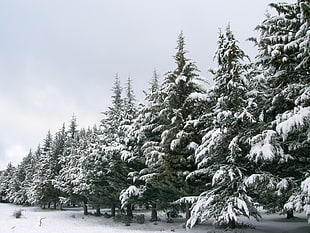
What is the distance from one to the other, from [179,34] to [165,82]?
3.76m

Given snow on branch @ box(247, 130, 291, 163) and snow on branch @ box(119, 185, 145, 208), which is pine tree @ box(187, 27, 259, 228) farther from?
snow on branch @ box(119, 185, 145, 208)

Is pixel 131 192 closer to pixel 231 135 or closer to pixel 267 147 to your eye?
pixel 231 135

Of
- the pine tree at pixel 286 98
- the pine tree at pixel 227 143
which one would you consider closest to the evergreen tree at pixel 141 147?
the pine tree at pixel 227 143

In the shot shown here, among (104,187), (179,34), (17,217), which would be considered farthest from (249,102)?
(17,217)

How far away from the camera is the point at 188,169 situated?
50.8 ft

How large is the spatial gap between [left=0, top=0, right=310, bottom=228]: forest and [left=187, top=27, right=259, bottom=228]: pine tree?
0.05m

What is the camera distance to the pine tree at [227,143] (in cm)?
1156

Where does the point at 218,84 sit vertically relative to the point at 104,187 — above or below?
above

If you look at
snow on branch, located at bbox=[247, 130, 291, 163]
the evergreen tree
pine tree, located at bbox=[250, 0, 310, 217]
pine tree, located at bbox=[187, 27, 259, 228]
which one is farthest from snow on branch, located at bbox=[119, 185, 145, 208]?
snow on branch, located at bbox=[247, 130, 291, 163]

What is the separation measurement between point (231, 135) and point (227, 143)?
466mm

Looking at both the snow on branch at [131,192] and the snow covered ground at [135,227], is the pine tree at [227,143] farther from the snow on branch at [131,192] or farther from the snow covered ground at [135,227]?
the snow on branch at [131,192]

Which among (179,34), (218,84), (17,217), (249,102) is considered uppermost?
(179,34)

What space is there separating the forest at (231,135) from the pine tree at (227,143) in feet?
0.18

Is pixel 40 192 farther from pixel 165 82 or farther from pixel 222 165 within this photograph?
pixel 222 165
